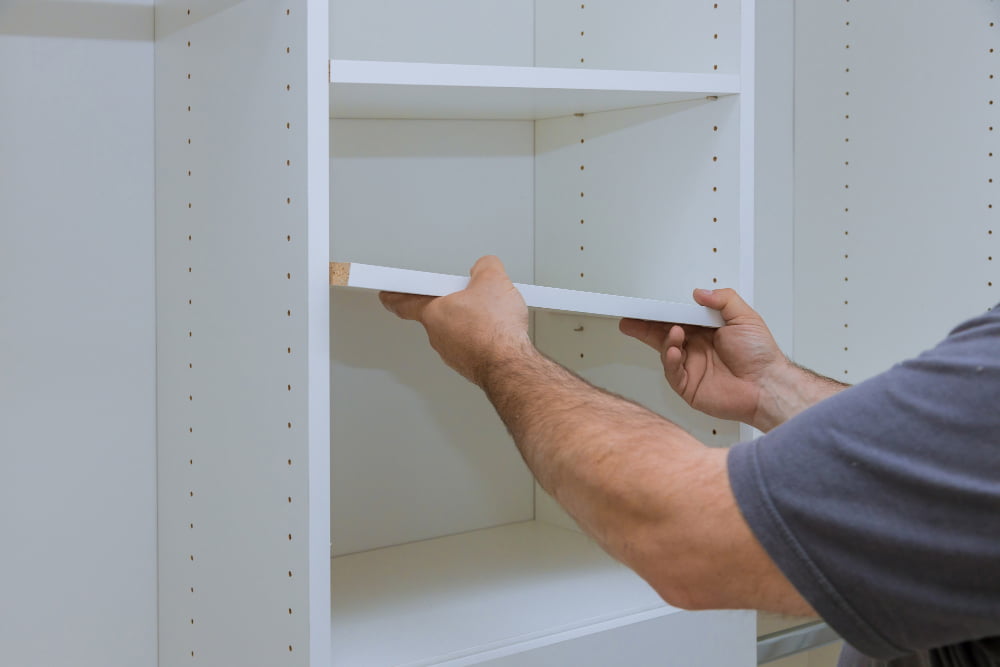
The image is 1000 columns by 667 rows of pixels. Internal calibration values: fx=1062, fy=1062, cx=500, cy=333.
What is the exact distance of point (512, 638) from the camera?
1050mm

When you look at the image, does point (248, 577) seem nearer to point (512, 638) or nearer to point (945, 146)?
point (512, 638)

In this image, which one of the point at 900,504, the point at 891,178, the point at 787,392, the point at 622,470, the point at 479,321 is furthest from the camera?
the point at 891,178

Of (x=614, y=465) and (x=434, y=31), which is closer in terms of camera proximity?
(x=614, y=465)

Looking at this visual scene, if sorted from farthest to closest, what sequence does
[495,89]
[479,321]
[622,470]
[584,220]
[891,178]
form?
1. [891,178]
2. [584,220]
3. [495,89]
4. [479,321]
5. [622,470]

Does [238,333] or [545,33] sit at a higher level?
[545,33]

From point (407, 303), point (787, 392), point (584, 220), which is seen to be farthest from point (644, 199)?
point (407, 303)

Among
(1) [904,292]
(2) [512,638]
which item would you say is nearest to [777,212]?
(1) [904,292]

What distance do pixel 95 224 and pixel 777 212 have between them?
1027 millimetres

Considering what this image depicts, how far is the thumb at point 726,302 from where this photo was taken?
1.10 m

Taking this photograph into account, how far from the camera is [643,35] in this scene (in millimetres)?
1181

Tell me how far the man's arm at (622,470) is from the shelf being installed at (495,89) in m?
0.20

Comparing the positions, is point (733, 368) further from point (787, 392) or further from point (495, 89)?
point (495, 89)

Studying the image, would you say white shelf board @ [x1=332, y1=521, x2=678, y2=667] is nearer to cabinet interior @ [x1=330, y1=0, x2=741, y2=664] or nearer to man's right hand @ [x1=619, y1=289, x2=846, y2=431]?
cabinet interior @ [x1=330, y1=0, x2=741, y2=664]

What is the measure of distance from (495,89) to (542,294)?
205mm
